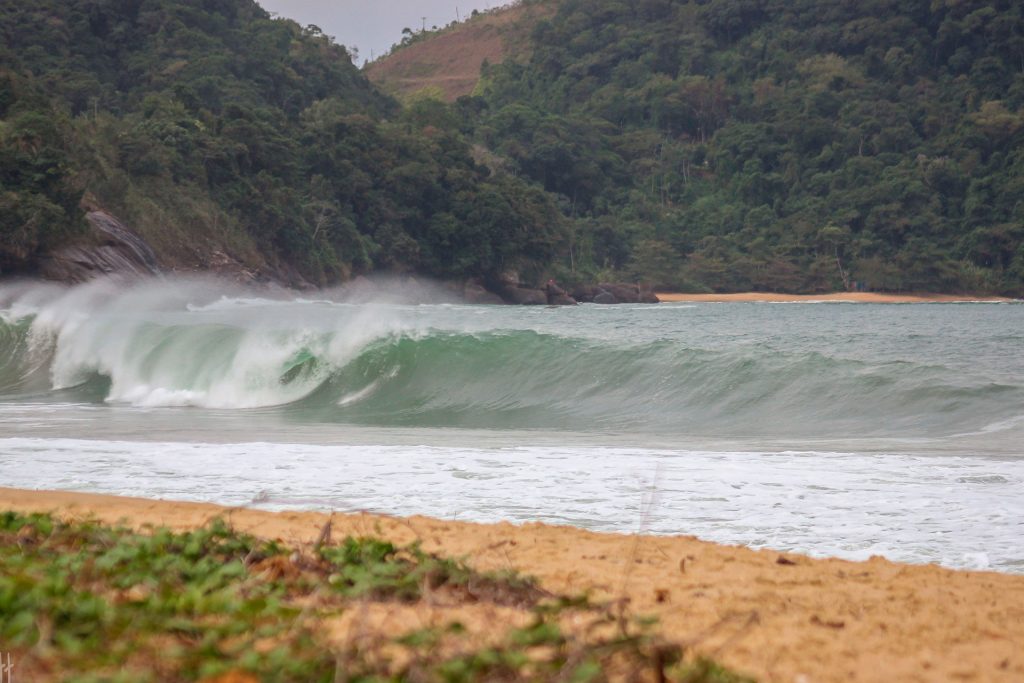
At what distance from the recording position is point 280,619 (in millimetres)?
3219

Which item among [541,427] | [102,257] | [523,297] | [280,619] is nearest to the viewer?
[280,619]

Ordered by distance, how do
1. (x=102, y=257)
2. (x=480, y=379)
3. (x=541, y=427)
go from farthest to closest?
(x=102, y=257)
(x=480, y=379)
(x=541, y=427)

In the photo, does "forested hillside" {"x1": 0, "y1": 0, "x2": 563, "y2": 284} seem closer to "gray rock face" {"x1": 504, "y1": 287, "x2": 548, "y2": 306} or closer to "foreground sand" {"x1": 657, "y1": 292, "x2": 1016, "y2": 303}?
"gray rock face" {"x1": 504, "y1": 287, "x2": 548, "y2": 306}

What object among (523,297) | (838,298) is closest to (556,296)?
(523,297)

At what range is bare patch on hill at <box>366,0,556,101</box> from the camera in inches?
5773

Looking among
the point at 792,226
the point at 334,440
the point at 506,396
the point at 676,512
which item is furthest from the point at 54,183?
the point at 792,226

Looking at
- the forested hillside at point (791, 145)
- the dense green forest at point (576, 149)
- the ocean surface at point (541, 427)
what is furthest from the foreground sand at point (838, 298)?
the ocean surface at point (541, 427)

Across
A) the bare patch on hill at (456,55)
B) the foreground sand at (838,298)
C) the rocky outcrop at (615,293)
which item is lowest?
the foreground sand at (838,298)

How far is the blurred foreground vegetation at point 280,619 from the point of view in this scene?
8.82ft

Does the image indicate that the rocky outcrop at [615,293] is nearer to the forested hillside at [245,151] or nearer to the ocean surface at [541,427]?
the forested hillside at [245,151]

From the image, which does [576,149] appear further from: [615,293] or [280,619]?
[280,619]

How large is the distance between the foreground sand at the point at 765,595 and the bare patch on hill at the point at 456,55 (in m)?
139

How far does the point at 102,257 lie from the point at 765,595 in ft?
121

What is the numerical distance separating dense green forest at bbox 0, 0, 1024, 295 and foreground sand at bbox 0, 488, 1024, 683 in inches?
1291
